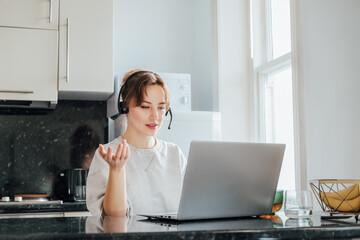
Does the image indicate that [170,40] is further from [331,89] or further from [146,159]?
[146,159]

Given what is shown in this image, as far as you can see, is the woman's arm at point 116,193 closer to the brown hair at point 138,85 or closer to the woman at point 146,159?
the woman at point 146,159

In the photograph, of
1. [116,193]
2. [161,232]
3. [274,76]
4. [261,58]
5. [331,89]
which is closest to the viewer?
[161,232]

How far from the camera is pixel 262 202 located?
4.26 feet

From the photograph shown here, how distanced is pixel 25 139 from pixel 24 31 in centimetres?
76

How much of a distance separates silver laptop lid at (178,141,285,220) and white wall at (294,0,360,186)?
967 mm

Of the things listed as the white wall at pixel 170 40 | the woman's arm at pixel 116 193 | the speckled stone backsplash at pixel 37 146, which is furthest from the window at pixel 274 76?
the woman's arm at pixel 116 193

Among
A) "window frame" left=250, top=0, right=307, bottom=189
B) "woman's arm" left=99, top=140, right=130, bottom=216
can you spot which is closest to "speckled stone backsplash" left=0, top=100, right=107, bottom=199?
"window frame" left=250, top=0, right=307, bottom=189

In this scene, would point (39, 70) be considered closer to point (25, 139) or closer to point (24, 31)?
point (24, 31)

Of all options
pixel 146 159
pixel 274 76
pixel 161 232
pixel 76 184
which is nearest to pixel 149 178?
pixel 146 159

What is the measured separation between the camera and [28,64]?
9.28 feet

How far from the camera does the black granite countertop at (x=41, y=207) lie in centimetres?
261

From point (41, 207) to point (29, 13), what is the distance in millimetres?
1193

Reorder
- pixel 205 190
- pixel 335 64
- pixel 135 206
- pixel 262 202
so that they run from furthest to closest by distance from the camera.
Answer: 1. pixel 335 64
2. pixel 135 206
3. pixel 262 202
4. pixel 205 190

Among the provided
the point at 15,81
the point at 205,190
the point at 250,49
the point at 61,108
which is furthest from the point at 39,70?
the point at 205,190
